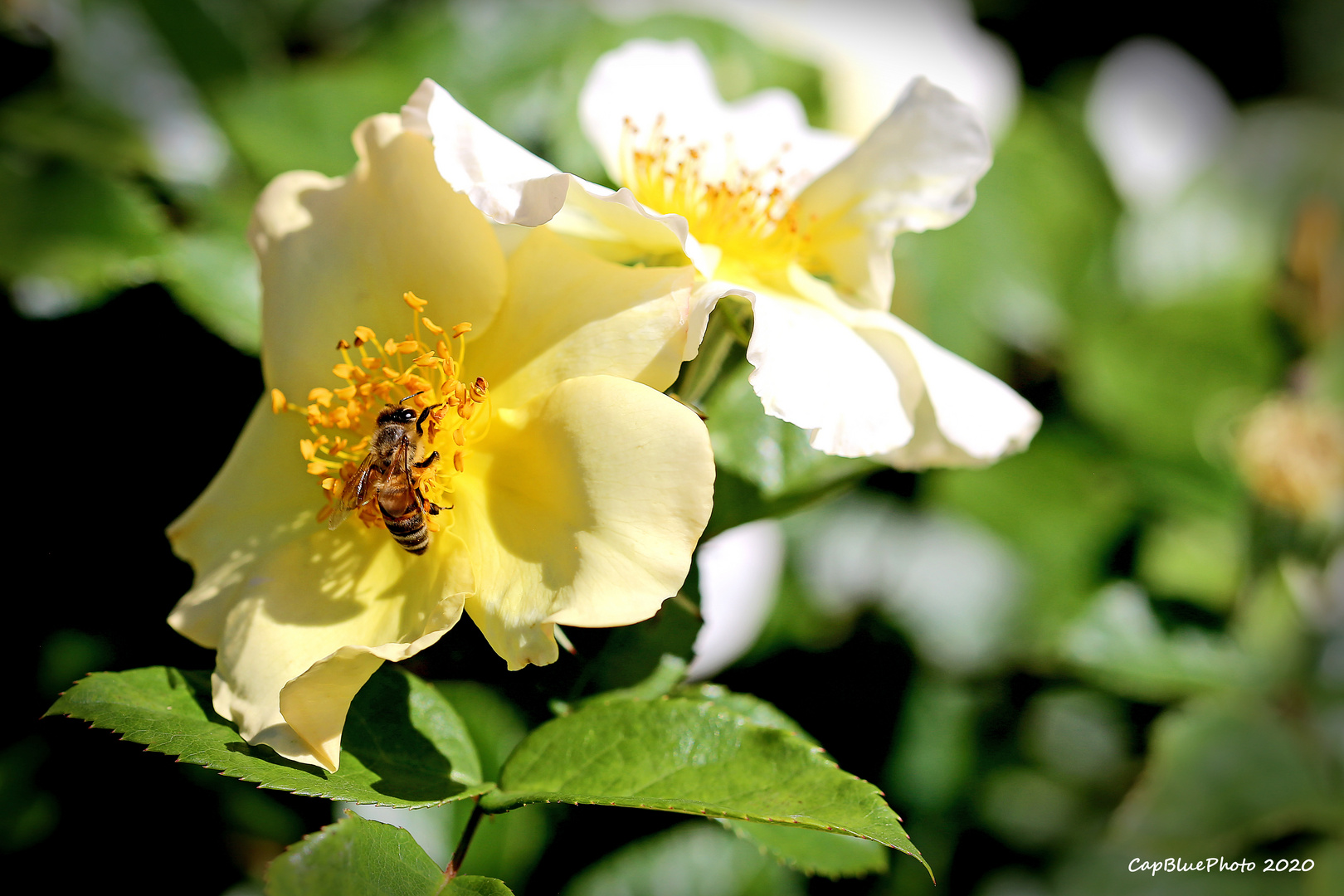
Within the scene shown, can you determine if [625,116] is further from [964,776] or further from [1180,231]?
[1180,231]

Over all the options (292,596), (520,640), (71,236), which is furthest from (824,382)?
(71,236)

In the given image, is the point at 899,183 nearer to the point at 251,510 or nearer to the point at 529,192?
the point at 529,192

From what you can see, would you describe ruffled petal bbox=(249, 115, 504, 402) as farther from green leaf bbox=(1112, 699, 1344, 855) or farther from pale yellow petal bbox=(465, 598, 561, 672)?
green leaf bbox=(1112, 699, 1344, 855)

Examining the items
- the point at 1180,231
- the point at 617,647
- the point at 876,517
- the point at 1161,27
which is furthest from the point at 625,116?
the point at 1161,27

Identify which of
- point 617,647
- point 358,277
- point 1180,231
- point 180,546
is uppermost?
point 358,277

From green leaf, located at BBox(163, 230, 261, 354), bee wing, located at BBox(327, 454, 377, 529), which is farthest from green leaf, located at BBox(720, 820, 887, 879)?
green leaf, located at BBox(163, 230, 261, 354)

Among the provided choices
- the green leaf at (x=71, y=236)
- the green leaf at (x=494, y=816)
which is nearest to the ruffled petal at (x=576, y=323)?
the green leaf at (x=494, y=816)
